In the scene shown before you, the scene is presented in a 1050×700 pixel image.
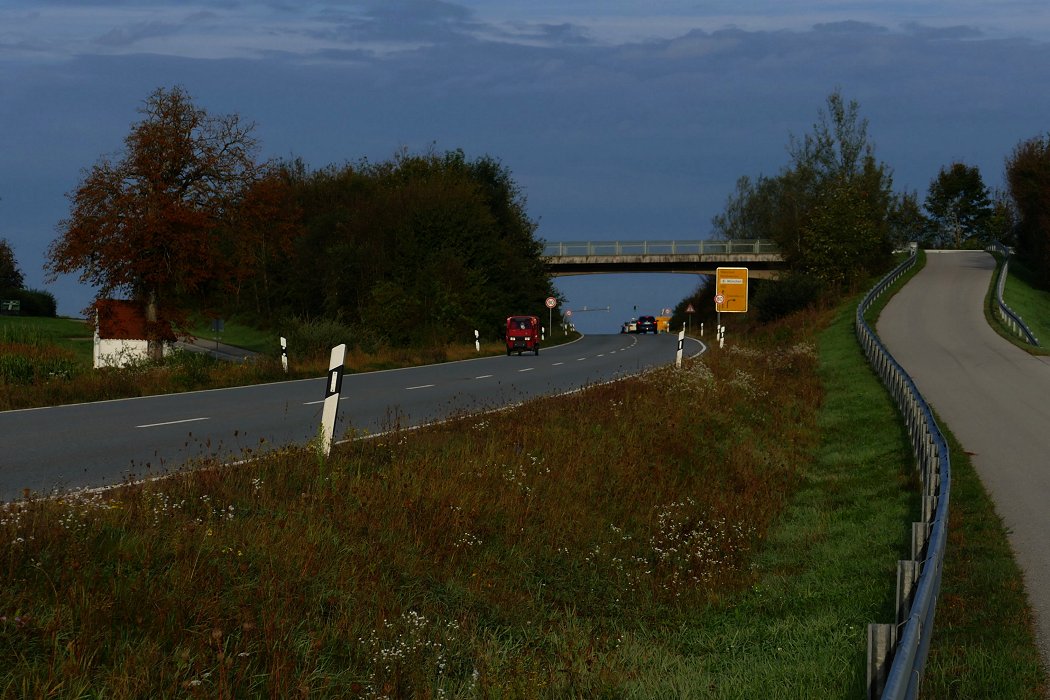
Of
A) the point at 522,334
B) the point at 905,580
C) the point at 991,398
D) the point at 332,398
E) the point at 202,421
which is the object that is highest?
the point at 332,398

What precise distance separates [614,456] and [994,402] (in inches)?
539

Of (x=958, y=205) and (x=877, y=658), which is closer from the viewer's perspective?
(x=877, y=658)

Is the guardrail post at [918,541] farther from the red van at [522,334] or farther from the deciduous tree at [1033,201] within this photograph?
the deciduous tree at [1033,201]

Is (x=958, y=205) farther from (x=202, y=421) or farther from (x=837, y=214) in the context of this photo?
(x=202, y=421)

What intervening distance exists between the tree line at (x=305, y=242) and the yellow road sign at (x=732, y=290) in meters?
13.3

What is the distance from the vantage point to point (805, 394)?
89.0 feet

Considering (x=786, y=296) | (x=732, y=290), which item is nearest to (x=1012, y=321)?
(x=732, y=290)

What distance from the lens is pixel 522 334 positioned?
5294cm

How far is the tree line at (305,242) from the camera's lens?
48062 mm

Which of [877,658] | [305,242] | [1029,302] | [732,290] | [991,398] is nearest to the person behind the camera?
[877,658]

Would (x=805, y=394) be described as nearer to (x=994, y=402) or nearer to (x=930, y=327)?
(x=994, y=402)

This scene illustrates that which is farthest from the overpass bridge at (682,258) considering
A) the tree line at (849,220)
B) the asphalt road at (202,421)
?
the asphalt road at (202,421)

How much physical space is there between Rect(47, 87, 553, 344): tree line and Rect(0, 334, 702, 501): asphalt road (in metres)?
16.9

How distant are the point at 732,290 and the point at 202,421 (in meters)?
42.6
